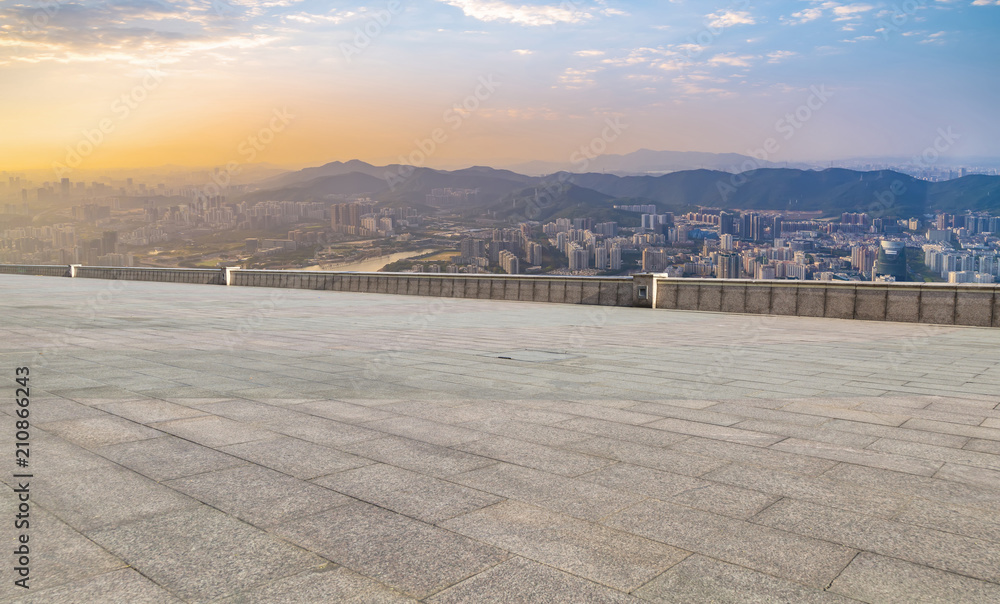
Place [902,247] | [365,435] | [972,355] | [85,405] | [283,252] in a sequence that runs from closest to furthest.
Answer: [365,435] < [85,405] < [972,355] < [902,247] < [283,252]

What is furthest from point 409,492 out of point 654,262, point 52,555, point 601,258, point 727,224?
point 727,224

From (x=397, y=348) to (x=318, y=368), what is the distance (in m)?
2.13

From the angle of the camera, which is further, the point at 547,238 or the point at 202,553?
the point at 547,238

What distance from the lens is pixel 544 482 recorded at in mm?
4359

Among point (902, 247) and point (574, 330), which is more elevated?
point (902, 247)

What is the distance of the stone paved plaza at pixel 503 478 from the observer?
303cm

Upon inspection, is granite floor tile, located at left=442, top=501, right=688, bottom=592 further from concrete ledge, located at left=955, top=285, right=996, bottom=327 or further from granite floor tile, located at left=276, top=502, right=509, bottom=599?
concrete ledge, located at left=955, top=285, right=996, bottom=327

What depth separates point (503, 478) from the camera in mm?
4430

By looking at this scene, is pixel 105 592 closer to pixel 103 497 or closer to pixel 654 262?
pixel 103 497

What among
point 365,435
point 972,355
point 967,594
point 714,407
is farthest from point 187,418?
point 972,355

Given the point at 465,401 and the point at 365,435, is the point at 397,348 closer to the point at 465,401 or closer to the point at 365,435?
the point at 465,401

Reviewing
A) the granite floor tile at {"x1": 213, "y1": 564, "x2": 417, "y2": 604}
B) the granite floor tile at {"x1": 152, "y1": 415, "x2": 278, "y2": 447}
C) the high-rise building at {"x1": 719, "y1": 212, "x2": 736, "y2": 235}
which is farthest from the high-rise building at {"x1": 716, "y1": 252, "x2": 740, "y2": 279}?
the granite floor tile at {"x1": 213, "y1": 564, "x2": 417, "y2": 604}

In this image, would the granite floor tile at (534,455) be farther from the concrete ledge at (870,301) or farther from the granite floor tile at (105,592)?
the concrete ledge at (870,301)

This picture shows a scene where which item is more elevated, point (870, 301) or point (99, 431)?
point (870, 301)
